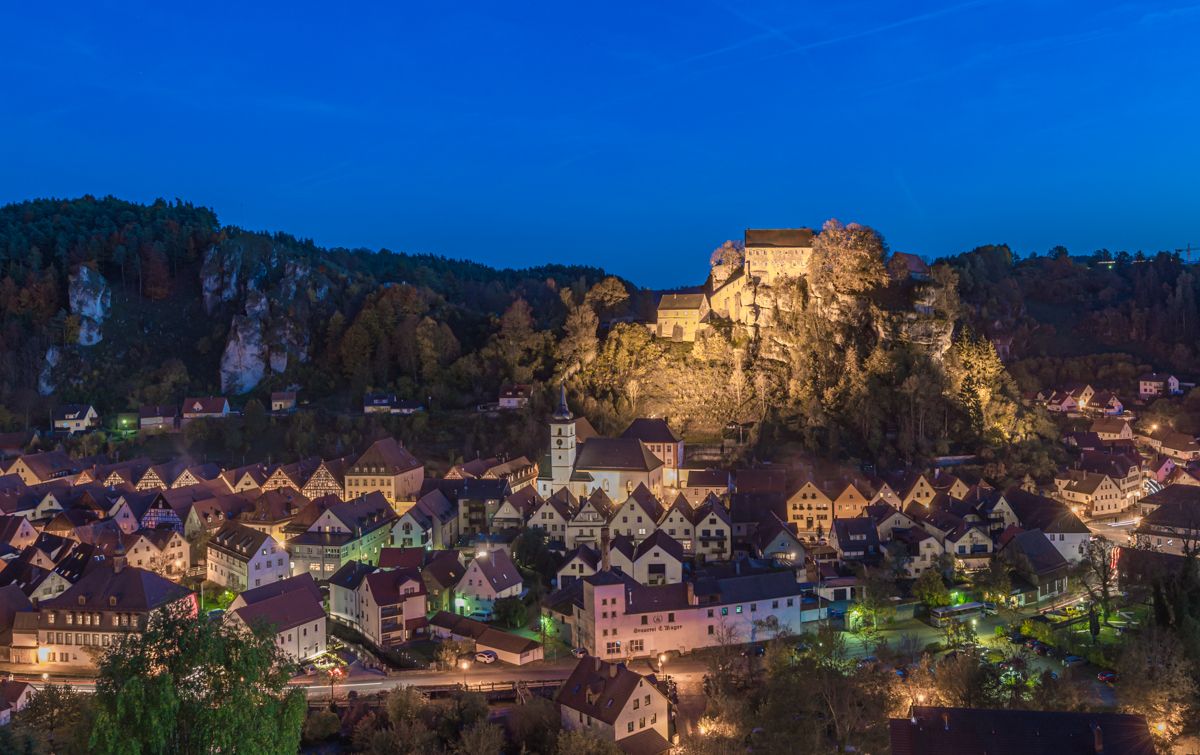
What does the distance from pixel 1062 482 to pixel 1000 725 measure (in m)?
34.2

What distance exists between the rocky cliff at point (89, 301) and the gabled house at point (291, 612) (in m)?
58.3

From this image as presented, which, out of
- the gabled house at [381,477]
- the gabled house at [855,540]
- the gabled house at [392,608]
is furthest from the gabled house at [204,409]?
the gabled house at [855,540]

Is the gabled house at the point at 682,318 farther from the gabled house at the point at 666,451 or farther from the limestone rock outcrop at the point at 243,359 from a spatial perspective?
the limestone rock outcrop at the point at 243,359

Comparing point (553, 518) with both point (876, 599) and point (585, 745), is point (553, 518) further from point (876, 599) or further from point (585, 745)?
point (585, 745)

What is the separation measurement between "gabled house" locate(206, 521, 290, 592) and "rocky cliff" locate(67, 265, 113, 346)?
48672 mm

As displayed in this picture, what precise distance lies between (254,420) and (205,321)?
23.5m

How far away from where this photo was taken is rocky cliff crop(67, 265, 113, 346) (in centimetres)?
7719

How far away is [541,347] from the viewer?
220 feet

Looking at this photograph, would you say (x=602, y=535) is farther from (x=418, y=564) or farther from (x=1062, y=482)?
(x=1062, y=482)

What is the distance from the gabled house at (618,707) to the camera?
2431cm

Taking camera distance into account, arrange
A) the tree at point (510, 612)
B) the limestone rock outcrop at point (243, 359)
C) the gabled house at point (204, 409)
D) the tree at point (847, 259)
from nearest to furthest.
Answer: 1. the tree at point (510, 612)
2. the tree at point (847, 259)
3. the gabled house at point (204, 409)
4. the limestone rock outcrop at point (243, 359)

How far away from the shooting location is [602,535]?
4147 cm

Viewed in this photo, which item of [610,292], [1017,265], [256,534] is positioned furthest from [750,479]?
[1017,265]

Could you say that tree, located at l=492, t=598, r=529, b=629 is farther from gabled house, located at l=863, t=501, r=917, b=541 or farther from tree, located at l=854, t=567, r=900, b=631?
gabled house, located at l=863, t=501, r=917, b=541
